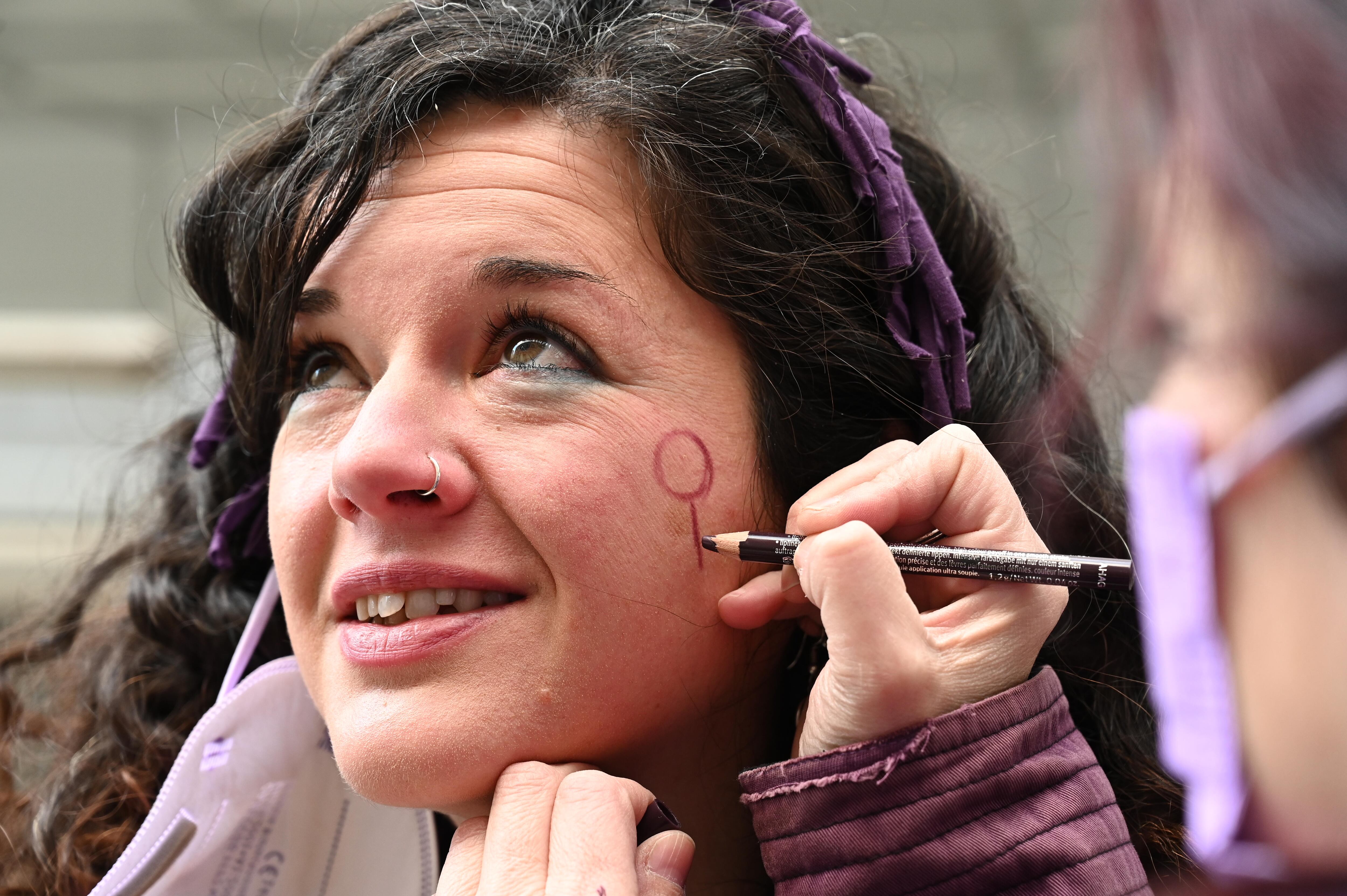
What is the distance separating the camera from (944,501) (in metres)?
1.09

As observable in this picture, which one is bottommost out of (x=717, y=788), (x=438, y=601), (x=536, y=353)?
(x=717, y=788)

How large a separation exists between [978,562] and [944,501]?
0.08 m

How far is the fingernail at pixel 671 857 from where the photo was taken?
1.00 m

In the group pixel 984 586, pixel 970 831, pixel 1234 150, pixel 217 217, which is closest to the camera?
pixel 1234 150

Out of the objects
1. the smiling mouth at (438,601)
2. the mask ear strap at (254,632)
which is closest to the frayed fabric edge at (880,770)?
the smiling mouth at (438,601)

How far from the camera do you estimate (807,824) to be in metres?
0.99

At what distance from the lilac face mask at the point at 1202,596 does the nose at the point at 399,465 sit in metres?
0.68

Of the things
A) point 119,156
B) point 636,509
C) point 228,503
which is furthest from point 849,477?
point 119,156

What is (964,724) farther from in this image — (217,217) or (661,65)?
(217,217)

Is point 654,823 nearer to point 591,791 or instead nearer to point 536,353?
point 591,791

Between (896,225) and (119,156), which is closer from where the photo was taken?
(896,225)

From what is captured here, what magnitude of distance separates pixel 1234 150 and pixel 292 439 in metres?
1.04

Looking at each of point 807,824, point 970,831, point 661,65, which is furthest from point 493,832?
point 661,65

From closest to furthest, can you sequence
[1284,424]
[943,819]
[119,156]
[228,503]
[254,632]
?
1. [1284,424]
2. [943,819]
3. [254,632]
4. [228,503]
5. [119,156]
